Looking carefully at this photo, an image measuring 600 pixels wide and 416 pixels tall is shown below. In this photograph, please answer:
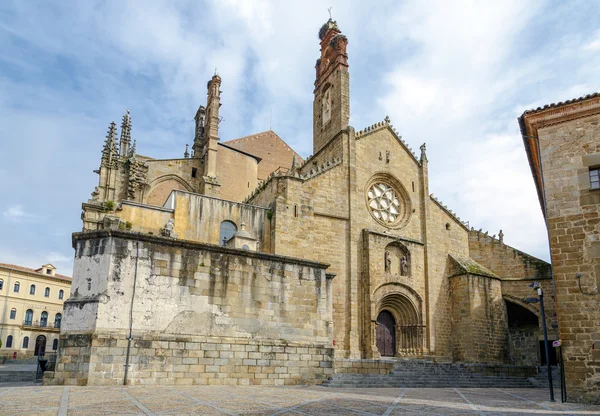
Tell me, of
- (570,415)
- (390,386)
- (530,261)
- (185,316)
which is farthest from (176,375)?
(530,261)

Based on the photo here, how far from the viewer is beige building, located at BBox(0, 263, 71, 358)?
4612 centimetres

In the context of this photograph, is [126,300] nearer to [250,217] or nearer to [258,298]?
[258,298]

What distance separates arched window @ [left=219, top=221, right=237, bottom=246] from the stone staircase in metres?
8.06

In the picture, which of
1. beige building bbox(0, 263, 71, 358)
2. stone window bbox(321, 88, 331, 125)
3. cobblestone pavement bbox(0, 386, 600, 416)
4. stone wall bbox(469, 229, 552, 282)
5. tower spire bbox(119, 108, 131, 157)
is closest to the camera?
cobblestone pavement bbox(0, 386, 600, 416)

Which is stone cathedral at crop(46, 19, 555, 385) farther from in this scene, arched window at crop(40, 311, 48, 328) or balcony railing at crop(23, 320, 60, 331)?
arched window at crop(40, 311, 48, 328)

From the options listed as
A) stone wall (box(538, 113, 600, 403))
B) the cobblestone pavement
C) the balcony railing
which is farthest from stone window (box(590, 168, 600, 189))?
the balcony railing

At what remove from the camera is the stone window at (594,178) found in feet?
42.5

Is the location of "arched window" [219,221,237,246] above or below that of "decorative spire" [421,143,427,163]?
below

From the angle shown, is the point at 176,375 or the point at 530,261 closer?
the point at 176,375

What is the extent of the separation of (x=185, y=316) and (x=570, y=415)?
9.33 m

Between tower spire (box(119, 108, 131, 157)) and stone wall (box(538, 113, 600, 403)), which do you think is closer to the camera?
stone wall (box(538, 113, 600, 403))

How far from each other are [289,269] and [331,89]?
15145 millimetres

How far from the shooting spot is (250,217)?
2192cm

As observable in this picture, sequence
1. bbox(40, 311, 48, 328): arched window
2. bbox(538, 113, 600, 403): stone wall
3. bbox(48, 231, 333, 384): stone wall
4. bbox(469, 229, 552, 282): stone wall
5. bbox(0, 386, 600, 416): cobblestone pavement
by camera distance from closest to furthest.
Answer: bbox(0, 386, 600, 416): cobblestone pavement, bbox(538, 113, 600, 403): stone wall, bbox(48, 231, 333, 384): stone wall, bbox(469, 229, 552, 282): stone wall, bbox(40, 311, 48, 328): arched window
